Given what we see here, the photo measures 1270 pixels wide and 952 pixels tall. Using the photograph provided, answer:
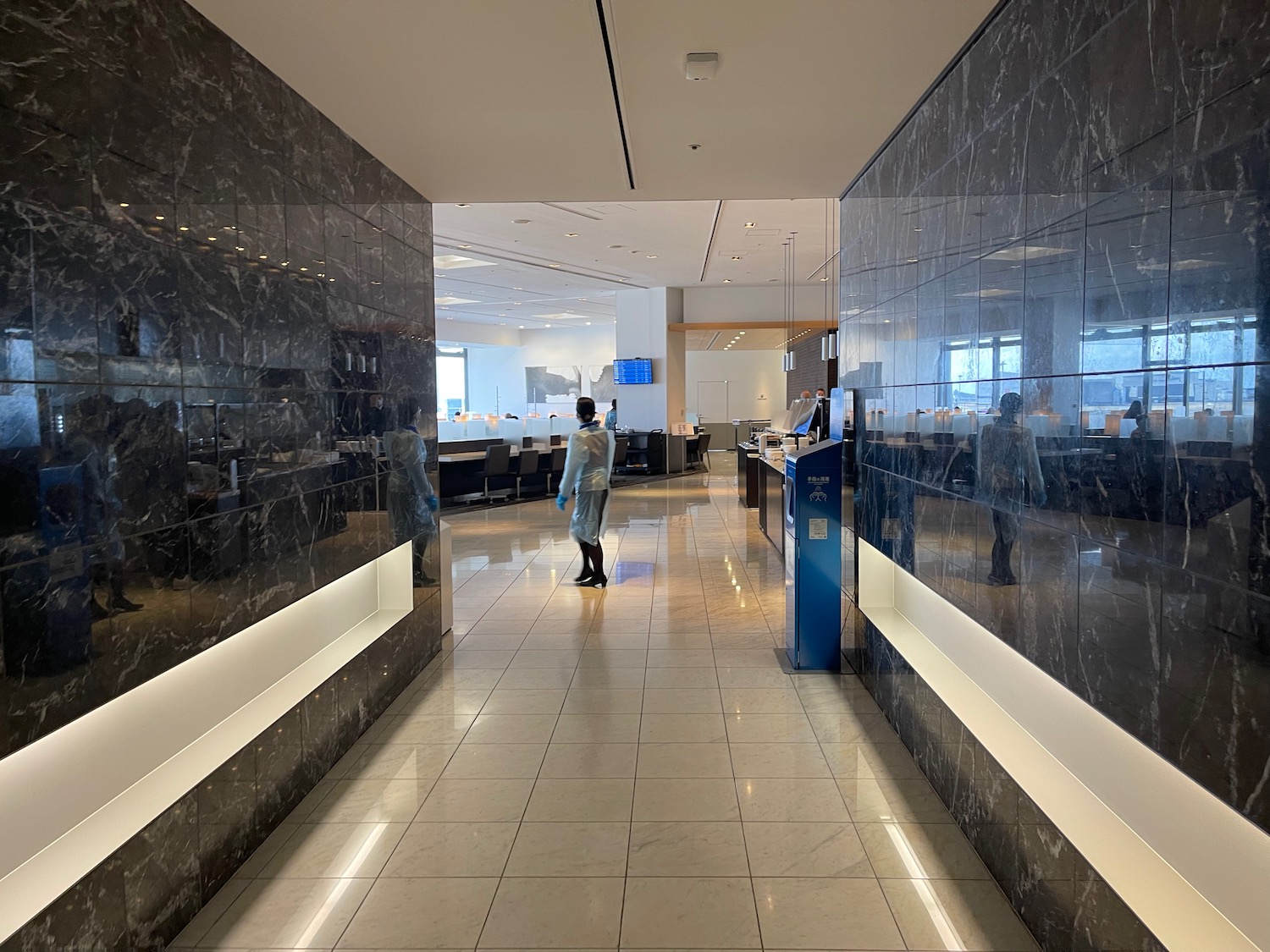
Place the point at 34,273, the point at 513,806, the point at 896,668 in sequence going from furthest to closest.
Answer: the point at 896,668 → the point at 513,806 → the point at 34,273

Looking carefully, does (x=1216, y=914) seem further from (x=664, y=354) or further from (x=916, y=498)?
(x=664, y=354)

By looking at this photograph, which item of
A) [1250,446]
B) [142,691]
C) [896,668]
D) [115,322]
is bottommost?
[896,668]

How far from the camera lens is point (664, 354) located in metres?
17.4

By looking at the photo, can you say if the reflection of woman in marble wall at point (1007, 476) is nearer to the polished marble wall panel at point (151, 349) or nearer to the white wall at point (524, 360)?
the polished marble wall panel at point (151, 349)

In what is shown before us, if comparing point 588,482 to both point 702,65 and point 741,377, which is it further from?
point 741,377

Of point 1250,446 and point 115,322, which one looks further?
point 115,322

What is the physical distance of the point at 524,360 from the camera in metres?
28.7

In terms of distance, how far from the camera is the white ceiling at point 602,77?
2980 millimetres

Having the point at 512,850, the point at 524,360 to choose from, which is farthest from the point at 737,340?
the point at 512,850

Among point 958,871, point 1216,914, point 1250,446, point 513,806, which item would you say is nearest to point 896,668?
point 958,871

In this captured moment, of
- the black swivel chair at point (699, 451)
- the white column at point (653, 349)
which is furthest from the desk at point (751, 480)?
the black swivel chair at point (699, 451)

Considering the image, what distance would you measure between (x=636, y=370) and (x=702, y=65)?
14.2 metres

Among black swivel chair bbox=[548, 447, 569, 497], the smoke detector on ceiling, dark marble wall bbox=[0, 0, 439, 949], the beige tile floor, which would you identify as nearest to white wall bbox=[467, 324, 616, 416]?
black swivel chair bbox=[548, 447, 569, 497]

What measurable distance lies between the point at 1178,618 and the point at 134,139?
9.88 feet
